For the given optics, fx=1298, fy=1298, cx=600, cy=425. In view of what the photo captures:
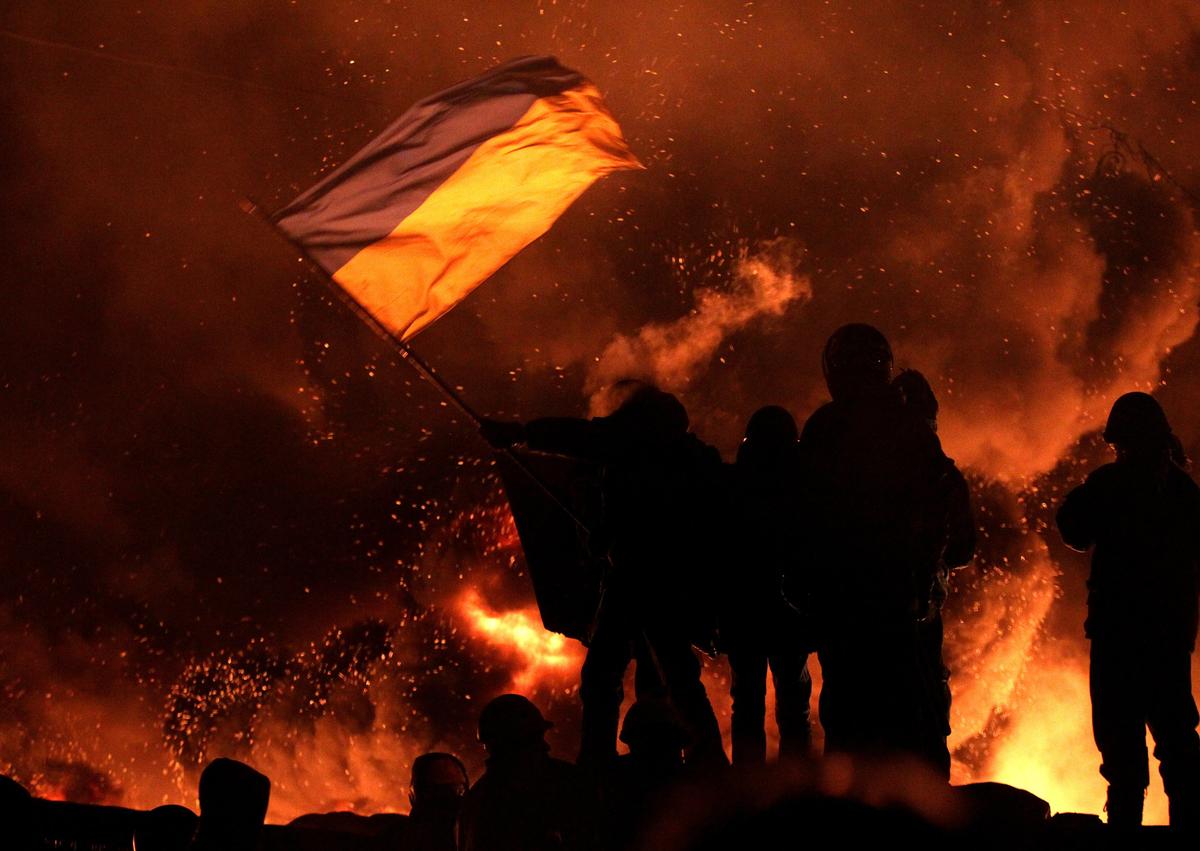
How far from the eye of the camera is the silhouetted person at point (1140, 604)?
4266mm

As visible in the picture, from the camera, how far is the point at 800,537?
143 inches

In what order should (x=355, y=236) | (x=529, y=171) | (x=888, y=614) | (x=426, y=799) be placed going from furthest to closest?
(x=529, y=171) → (x=355, y=236) → (x=426, y=799) → (x=888, y=614)

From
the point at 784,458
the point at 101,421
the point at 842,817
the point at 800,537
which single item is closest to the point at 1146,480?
the point at 784,458

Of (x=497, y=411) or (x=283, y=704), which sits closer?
(x=283, y=704)

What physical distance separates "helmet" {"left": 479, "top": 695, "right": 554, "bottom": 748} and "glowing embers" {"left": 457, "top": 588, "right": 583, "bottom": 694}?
27.8 ft

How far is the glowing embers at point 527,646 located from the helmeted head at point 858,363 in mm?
8947

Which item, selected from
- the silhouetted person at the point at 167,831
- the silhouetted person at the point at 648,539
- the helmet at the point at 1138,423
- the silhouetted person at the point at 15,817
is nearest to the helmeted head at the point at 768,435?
the silhouetted person at the point at 648,539

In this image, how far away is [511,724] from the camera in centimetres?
388

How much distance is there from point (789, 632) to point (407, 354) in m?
1.81

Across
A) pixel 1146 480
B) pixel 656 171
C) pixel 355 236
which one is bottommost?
pixel 1146 480

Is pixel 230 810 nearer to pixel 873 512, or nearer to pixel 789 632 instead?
pixel 873 512

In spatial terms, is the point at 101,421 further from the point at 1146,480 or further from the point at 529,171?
the point at 1146,480

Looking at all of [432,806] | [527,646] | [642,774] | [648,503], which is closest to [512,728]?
[642,774]

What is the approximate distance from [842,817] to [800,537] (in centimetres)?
191
